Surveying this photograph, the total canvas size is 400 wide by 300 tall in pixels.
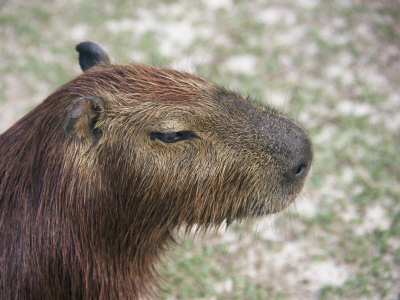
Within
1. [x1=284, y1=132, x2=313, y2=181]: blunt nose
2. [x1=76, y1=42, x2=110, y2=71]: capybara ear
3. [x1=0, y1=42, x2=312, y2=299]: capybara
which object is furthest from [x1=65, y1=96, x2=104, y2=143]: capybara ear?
[x1=284, y1=132, x2=313, y2=181]: blunt nose

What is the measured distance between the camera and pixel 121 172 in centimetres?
217

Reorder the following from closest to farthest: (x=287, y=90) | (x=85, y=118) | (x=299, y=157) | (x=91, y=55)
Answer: (x=85, y=118), (x=299, y=157), (x=91, y=55), (x=287, y=90)

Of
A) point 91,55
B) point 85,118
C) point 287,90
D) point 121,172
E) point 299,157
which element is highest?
point 287,90

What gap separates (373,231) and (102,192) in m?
2.64

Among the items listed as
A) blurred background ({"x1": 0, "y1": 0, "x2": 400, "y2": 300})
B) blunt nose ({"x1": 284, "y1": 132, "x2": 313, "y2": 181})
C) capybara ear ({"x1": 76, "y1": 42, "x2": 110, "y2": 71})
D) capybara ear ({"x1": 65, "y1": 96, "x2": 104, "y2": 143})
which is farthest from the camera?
blurred background ({"x1": 0, "y1": 0, "x2": 400, "y2": 300})

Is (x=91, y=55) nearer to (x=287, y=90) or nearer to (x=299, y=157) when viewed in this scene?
(x=299, y=157)

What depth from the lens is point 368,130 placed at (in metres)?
4.68

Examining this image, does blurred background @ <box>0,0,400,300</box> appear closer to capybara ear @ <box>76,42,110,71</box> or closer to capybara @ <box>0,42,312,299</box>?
capybara ear @ <box>76,42,110,71</box>

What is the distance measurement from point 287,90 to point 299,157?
2.87 meters

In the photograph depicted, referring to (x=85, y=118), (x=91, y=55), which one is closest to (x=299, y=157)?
(x=85, y=118)

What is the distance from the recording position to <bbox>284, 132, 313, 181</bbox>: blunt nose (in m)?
Answer: 2.30

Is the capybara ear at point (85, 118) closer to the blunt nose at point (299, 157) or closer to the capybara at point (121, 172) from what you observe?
the capybara at point (121, 172)

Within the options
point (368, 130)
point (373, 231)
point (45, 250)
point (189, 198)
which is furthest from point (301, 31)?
point (45, 250)

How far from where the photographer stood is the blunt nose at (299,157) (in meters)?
2.30
